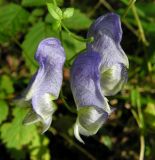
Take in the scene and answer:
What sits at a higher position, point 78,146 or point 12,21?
point 12,21

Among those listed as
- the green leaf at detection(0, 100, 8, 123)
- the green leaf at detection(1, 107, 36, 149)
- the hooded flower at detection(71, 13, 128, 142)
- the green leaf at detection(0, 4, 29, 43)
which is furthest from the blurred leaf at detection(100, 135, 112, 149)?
the hooded flower at detection(71, 13, 128, 142)

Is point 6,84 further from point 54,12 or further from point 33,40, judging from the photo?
point 54,12

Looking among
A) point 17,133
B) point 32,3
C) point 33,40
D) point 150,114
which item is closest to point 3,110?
point 17,133

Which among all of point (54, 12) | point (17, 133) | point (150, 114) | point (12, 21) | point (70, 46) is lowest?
point (150, 114)

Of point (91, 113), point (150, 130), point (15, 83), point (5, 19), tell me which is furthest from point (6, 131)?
point (91, 113)

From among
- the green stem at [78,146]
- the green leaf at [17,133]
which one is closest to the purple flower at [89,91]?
the green leaf at [17,133]

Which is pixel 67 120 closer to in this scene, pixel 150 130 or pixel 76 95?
pixel 150 130
